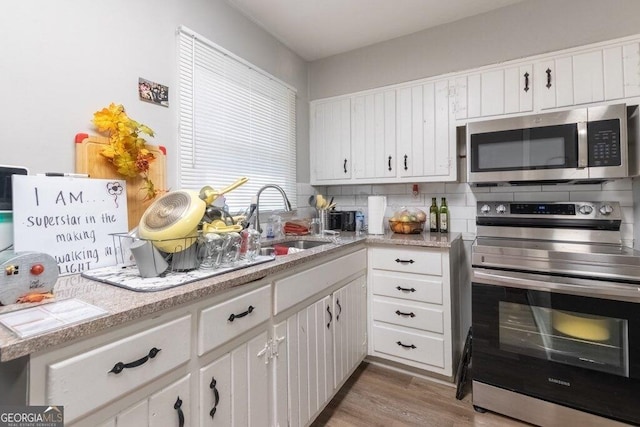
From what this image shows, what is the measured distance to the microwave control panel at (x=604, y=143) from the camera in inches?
65.1

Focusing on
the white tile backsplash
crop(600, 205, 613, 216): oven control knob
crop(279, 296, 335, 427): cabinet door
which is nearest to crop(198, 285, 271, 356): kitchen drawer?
crop(279, 296, 335, 427): cabinet door

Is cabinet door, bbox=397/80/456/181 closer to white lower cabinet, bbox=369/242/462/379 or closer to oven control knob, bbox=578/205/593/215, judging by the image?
white lower cabinet, bbox=369/242/462/379

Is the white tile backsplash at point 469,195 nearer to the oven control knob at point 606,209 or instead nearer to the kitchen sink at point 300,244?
the oven control knob at point 606,209

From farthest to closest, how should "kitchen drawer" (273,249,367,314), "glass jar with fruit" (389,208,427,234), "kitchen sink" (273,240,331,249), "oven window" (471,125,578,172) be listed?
"glass jar with fruit" (389,208,427,234) → "kitchen sink" (273,240,331,249) → "oven window" (471,125,578,172) → "kitchen drawer" (273,249,367,314)

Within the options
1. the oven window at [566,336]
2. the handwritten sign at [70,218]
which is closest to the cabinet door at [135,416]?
the handwritten sign at [70,218]

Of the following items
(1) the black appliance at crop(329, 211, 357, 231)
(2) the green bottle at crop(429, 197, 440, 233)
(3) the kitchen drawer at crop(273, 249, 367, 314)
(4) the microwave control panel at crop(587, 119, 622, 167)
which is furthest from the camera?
(1) the black appliance at crop(329, 211, 357, 231)

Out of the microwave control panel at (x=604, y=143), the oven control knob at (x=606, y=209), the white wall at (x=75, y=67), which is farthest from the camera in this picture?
the oven control knob at (x=606, y=209)

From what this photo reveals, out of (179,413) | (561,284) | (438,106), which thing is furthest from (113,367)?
(438,106)

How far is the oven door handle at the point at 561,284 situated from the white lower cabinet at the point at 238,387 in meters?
1.27

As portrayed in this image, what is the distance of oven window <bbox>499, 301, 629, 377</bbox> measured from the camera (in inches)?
58.2

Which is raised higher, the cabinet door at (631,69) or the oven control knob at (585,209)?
the cabinet door at (631,69)

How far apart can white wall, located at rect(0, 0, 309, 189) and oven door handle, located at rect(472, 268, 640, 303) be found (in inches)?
72.4

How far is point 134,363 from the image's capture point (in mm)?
784

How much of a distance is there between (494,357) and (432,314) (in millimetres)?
396
